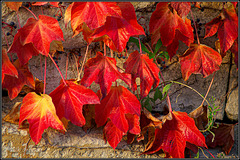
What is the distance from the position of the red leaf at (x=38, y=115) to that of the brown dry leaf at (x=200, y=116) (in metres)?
0.65

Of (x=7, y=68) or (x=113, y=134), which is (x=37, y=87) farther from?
(x=113, y=134)

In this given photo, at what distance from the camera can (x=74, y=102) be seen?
991mm

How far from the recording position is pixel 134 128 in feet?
3.51

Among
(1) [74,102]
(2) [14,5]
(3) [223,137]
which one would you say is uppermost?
(2) [14,5]

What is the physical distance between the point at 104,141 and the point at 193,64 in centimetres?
59

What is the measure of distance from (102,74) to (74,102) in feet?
0.56

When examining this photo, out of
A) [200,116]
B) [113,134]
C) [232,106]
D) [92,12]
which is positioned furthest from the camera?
[232,106]

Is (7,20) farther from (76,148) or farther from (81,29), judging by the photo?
(76,148)

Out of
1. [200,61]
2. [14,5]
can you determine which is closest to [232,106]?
[200,61]

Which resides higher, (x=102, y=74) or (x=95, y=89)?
(x=102, y=74)

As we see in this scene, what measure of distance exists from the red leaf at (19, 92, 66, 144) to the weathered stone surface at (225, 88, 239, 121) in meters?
1.03

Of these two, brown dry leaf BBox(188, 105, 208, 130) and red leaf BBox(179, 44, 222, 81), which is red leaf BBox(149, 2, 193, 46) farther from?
brown dry leaf BBox(188, 105, 208, 130)

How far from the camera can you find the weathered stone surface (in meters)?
1.41

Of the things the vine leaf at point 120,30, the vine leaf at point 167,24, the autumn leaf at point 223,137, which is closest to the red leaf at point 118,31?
the vine leaf at point 120,30
